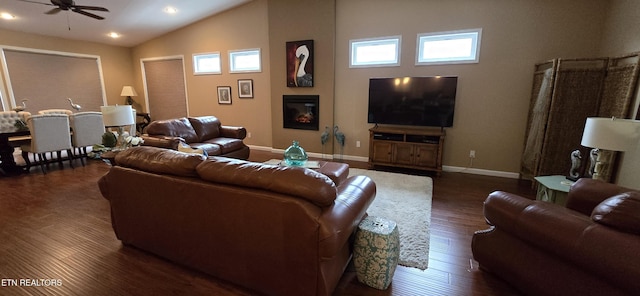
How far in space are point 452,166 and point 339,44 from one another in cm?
309

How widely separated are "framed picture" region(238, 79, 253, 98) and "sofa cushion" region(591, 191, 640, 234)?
5.95 m

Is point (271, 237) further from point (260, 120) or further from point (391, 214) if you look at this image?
point (260, 120)

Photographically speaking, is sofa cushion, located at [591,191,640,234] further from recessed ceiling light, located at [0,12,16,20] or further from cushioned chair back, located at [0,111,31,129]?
recessed ceiling light, located at [0,12,16,20]

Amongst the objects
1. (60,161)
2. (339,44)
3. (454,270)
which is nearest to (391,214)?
(454,270)

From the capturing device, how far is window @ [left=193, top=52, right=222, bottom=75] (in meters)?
6.48

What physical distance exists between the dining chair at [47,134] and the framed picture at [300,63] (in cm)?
403

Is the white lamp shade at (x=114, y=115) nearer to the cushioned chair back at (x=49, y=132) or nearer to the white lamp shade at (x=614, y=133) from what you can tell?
the cushioned chair back at (x=49, y=132)

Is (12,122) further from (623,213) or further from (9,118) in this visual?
(623,213)

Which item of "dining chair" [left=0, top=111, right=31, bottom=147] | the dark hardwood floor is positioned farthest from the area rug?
"dining chair" [left=0, top=111, right=31, bottom=147]

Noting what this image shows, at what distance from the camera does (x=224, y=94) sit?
6508 millimetres

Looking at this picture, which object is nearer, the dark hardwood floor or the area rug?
the dark hardwood floor

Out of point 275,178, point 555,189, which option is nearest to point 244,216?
point 275,178

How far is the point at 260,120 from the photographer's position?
624 centimetres

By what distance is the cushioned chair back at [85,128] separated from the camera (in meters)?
4.76
